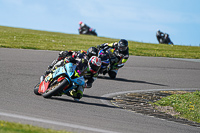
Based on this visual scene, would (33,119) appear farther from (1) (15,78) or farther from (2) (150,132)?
(1) (15,78)

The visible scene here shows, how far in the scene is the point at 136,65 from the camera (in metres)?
17.9

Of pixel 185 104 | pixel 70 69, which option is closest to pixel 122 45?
pixel 185 104

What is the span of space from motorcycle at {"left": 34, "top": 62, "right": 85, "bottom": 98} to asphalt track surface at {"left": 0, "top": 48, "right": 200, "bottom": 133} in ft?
0.70

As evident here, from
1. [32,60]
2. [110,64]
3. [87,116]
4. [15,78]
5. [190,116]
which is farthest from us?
[32,60]

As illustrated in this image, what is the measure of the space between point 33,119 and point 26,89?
158 inches

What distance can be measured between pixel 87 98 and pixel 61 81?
1502mm

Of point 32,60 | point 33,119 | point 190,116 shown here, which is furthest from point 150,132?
point 32,60

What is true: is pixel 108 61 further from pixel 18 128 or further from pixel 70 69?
pixel 18 128

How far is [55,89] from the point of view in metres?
8.79

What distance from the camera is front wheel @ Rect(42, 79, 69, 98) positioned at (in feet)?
28.6

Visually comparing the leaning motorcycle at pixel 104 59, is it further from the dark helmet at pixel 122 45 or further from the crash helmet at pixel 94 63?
the crash helmet at pixel 94 63

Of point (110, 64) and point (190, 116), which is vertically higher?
point (110, 64)

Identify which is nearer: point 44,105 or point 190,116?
point 44,105

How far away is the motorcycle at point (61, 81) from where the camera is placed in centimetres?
877
